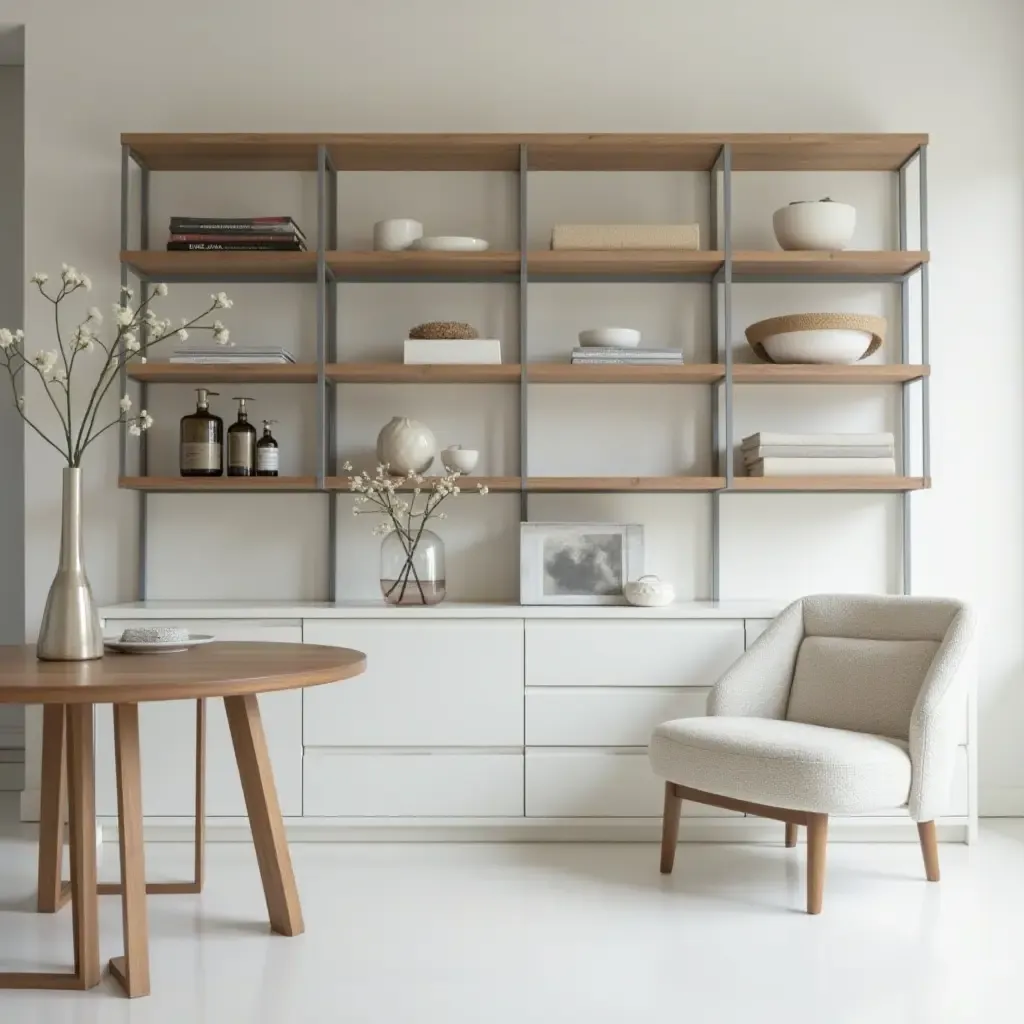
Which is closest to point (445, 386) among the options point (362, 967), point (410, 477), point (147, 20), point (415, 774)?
point (410, 477)

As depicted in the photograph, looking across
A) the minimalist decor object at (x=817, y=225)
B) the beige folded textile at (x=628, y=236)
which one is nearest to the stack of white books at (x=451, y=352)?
the beige folded textile at (x=628, y=236)

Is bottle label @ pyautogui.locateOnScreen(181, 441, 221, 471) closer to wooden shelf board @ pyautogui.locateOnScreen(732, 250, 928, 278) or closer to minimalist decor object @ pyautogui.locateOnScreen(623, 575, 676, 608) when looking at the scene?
minimalist decor object @ pyautogui.locateOnScreen(623, 575, 676, 608)

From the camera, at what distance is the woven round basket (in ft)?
11.4

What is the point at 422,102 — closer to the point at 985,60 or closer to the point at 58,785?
the point at 985,60

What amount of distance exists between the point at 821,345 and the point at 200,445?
77.2 inches

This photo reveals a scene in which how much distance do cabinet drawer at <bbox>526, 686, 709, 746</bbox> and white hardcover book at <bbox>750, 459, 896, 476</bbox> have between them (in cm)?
73

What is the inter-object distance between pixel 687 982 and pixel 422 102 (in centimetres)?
288

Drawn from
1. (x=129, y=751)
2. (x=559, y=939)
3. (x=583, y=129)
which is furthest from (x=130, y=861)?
(x=583, y=129)

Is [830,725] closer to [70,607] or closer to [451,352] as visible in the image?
[451,352]

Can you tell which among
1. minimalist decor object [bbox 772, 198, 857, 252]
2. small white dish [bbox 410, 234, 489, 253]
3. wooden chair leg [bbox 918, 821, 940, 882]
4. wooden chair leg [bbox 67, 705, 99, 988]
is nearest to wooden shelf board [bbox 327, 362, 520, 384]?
small white dish [bbox 410, 234, 489, 253]

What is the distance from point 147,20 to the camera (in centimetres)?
382

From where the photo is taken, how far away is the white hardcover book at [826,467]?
3482 mm

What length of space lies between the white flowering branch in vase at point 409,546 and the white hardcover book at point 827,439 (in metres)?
0.89

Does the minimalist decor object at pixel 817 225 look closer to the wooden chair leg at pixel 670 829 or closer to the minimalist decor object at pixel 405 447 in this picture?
the minimalist decor object at pixel 405 447
